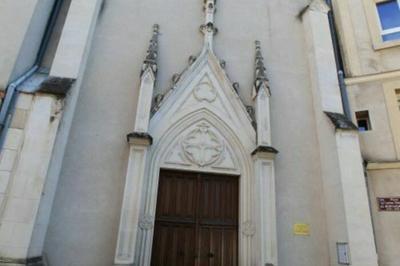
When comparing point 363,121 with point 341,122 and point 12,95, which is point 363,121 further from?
point 12,95

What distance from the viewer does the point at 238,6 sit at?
774 centimetres

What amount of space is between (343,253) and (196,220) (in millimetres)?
2705

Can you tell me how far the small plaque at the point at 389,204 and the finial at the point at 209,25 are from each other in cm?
501

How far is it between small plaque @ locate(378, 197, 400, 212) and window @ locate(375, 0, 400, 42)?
4185 millimetres

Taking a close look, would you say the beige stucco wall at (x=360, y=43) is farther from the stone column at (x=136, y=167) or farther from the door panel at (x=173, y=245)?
the door panel at (x=173, y=245)

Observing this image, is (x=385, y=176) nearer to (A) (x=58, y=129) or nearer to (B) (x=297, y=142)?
(B) (x=297, y=142)

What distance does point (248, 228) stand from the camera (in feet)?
17.9

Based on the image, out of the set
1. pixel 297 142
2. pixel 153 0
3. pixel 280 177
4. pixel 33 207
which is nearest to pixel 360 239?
pixel 280 177

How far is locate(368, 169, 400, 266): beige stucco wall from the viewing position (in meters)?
5.48

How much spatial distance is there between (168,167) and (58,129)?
2.09 meters

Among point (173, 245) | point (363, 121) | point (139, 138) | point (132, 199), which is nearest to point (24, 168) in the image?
point (132, 199)

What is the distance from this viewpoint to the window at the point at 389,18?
7.40 metres

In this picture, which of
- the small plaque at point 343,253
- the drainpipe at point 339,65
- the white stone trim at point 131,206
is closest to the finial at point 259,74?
the drainpipe at point 339,65

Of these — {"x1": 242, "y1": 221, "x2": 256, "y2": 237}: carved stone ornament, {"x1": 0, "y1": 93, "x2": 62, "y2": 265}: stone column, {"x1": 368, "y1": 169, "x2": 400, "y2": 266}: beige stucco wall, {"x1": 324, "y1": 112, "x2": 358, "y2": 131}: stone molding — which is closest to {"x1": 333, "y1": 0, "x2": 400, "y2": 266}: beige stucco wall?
{"x1": 368, "y1": 169, "x2": 400, "y2": 266}: beige stucco wall
